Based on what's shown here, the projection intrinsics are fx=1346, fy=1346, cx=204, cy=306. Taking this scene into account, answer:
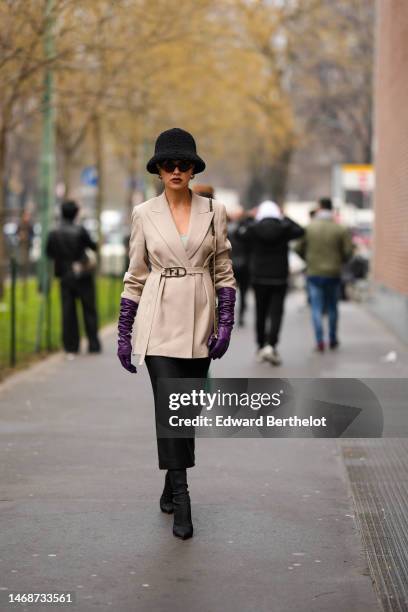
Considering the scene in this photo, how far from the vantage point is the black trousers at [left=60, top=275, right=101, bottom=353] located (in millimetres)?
15312

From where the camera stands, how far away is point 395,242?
19812 mm

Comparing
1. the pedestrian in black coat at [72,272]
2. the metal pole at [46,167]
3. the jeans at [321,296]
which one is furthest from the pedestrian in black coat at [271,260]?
the metal pole at [46,167]

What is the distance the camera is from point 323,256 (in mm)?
15758

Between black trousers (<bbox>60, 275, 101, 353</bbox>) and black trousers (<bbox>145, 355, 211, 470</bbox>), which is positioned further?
black trousers (<bbox>60, 275, 101, 353</bbox>)

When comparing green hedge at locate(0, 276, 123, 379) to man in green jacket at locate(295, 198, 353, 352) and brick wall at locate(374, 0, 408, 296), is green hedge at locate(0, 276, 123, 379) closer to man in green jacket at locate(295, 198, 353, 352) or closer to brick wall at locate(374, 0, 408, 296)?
man in green jacket at locate(295, 198, 353, 352)

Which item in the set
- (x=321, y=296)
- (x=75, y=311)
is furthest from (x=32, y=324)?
(x=321, y=296)

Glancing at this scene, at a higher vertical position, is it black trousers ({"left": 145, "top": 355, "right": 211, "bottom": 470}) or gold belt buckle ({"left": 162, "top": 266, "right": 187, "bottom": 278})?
gold belt buckle ({"left": 162, "top": 266, "right": 187, "bottom": 278})

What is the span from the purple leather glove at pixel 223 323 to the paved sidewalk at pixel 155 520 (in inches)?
34.4

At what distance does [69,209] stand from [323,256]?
3.04 meters

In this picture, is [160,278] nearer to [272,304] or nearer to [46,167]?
[272,304]

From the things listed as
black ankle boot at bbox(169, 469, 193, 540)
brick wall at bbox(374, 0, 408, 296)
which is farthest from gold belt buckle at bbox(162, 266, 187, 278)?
brick wall at bbox(374, 0, 408, 296)

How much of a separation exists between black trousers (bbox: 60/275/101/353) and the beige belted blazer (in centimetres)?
897

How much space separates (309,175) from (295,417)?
80550 mm

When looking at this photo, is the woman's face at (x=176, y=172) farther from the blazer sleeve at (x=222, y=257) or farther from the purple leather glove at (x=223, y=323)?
the purple leather glove at (x=223, y=323)
